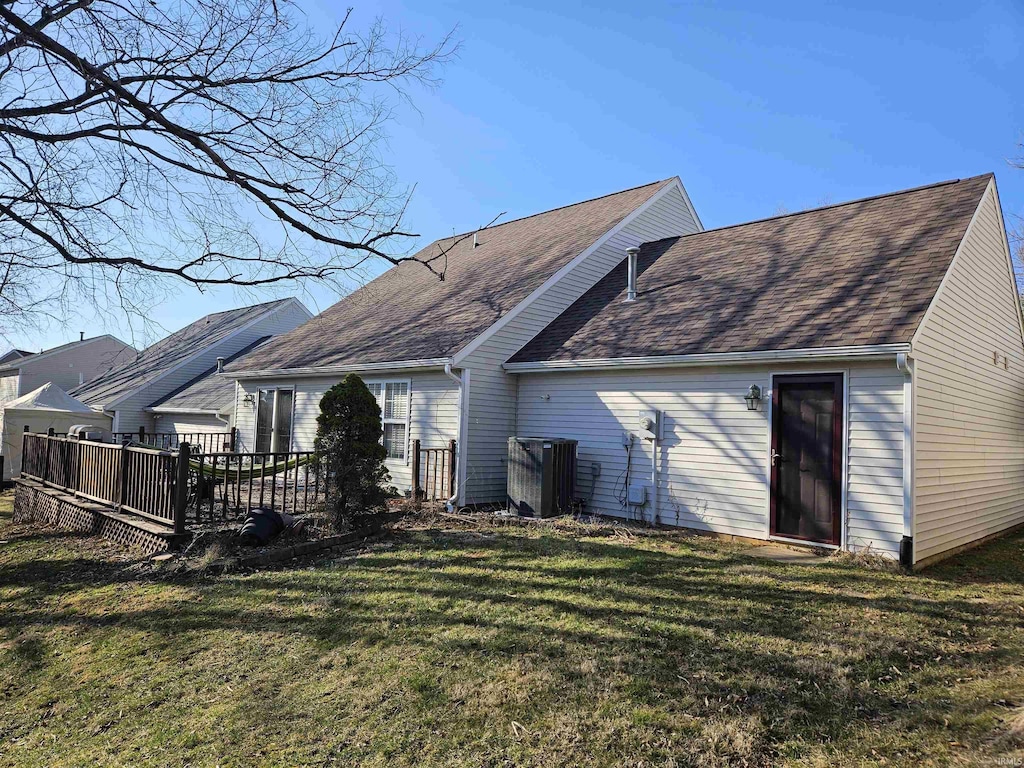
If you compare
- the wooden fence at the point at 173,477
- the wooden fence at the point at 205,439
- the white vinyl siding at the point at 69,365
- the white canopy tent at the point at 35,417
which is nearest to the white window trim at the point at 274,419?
the wooden fence at the point at 205,439

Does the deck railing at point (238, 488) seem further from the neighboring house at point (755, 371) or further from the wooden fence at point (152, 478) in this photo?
the neighboring house at point (755, 371)

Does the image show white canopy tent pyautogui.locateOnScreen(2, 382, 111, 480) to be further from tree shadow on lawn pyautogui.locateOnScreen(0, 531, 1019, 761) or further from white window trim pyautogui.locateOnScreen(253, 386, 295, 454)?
tree shadow on lawn pyautogui.locateOnScreen(0, 531, 1019, 761)

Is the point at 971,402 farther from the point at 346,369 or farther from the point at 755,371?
the point at 346,369

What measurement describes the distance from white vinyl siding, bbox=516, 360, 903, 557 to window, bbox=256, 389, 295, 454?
627 cm

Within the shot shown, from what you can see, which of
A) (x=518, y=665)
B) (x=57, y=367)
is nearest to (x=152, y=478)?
(x=518, y=665)

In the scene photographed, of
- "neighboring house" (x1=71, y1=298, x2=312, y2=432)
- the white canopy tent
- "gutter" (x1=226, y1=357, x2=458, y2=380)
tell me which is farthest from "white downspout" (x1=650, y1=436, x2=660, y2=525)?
"neighboring house" (x1=71, y1=298, x2=312, y2=432)

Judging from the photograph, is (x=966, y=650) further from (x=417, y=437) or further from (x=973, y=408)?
(x=417, y=437)

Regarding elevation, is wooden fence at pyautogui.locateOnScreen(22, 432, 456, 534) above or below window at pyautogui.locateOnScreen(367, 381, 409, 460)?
below

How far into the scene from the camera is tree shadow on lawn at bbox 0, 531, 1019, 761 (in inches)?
149

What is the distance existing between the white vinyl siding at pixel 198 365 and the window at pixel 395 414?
15.1 meters

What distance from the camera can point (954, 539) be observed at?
7871mm

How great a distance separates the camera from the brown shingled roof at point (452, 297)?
11.7m

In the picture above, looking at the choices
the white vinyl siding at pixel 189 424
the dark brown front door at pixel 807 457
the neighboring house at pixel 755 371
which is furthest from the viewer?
the white vinyl siding at pixel 189 424

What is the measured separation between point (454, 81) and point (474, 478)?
6.42m
